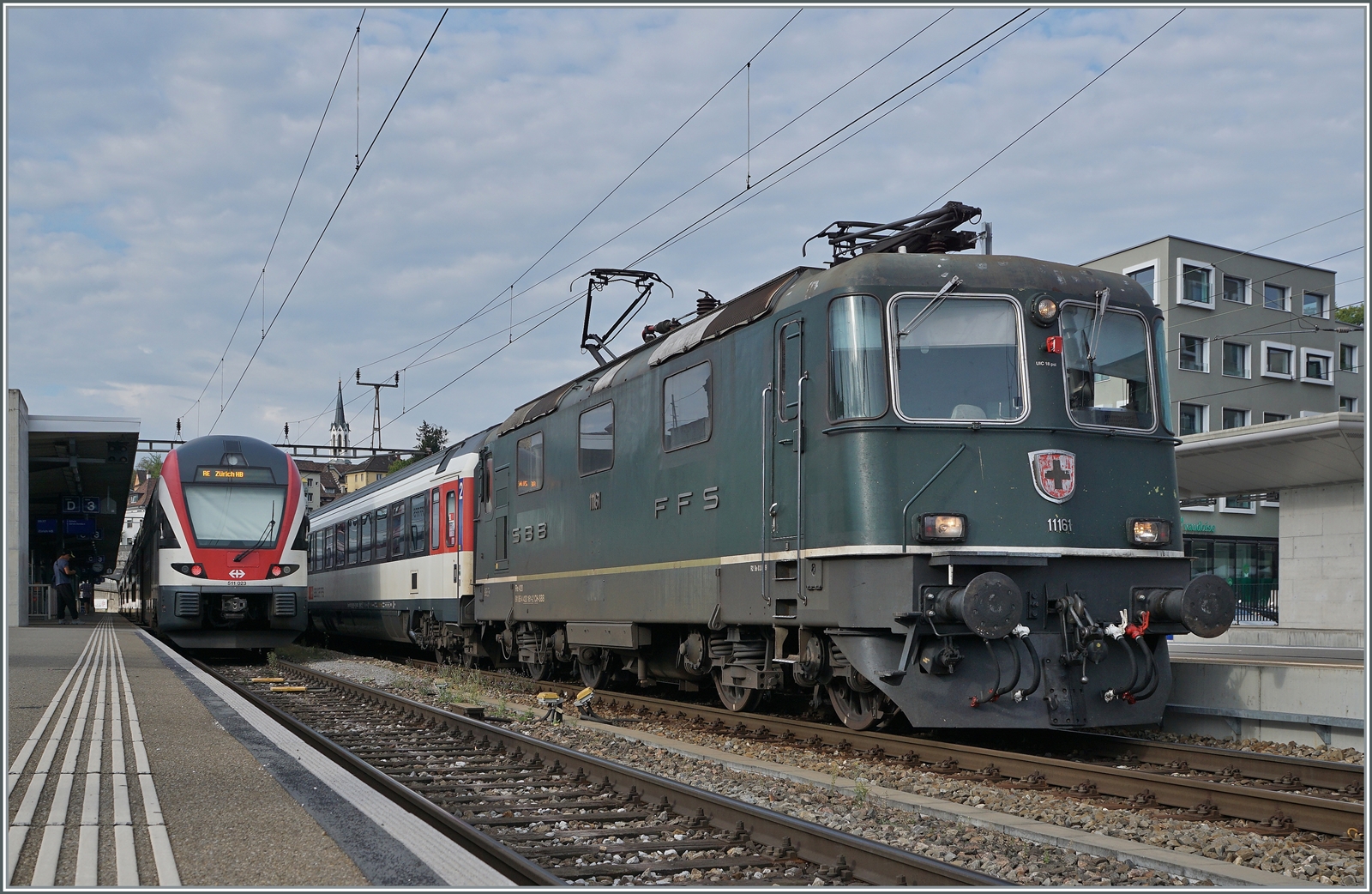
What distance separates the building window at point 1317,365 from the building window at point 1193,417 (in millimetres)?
5865

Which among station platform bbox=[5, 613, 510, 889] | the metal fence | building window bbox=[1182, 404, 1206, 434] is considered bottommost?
the metal fence

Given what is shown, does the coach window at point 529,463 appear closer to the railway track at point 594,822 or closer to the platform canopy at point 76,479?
the railway track at point 594,822

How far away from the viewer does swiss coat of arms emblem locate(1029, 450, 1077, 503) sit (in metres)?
8.39

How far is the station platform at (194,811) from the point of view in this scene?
500cm

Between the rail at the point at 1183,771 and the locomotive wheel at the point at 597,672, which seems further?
the locomotive wheel at the point at 597,672

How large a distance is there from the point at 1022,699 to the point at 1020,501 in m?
1.34

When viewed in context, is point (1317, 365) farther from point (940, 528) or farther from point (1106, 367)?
point (940, 528)

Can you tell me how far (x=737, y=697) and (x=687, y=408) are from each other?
2.63 meters

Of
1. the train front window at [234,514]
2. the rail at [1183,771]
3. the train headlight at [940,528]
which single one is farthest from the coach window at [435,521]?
the train headlight at [940,528]

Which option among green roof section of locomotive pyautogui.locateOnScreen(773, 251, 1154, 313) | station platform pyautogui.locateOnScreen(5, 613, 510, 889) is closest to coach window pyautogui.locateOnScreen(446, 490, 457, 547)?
station platform pyautogui.locateOnScreen(5, 613, 510, 889)

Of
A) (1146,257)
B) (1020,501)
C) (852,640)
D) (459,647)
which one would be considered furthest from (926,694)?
(1146,257)

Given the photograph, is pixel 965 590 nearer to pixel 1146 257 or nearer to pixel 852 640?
pixel 852 640

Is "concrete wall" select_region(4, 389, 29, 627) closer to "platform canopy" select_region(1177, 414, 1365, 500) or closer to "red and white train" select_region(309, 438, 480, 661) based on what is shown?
"red and white train" select_region(309, 438, 480, 661)

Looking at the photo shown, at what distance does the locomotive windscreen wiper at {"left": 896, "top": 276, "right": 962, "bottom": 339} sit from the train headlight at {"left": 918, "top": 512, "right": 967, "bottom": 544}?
52.6 inches
